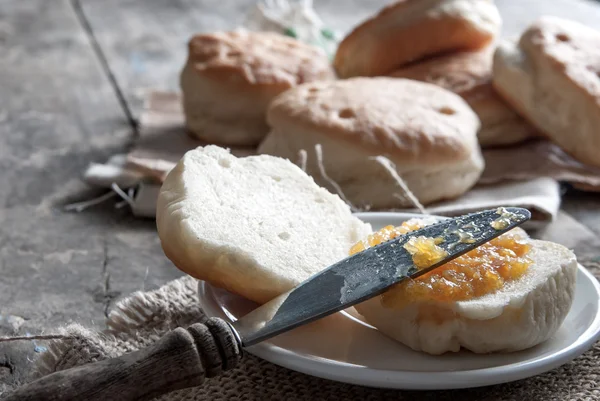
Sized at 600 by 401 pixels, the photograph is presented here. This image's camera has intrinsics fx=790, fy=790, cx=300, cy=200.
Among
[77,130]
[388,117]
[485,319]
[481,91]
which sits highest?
[485,319]

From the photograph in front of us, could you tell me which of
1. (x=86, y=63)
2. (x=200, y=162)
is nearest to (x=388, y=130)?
(x=200, y=162)

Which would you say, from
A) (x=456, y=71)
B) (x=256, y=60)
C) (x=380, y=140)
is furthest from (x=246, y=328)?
(x=456, y=71)

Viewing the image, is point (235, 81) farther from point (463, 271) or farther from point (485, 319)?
point (485, 319)

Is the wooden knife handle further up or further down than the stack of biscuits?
further up

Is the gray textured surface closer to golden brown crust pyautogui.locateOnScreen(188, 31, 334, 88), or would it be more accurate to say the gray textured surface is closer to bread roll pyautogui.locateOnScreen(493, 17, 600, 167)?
bread roll pyautogui.locateOnScreen(493, 17, 600, 167)

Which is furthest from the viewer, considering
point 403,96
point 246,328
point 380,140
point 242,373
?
point 403,96

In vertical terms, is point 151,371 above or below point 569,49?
above

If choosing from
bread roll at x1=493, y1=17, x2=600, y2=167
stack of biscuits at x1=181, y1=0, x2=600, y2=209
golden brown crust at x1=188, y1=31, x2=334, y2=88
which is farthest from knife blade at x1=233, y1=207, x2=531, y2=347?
golden brown crust at x1=188, y1=31, x2=334, y2=88
